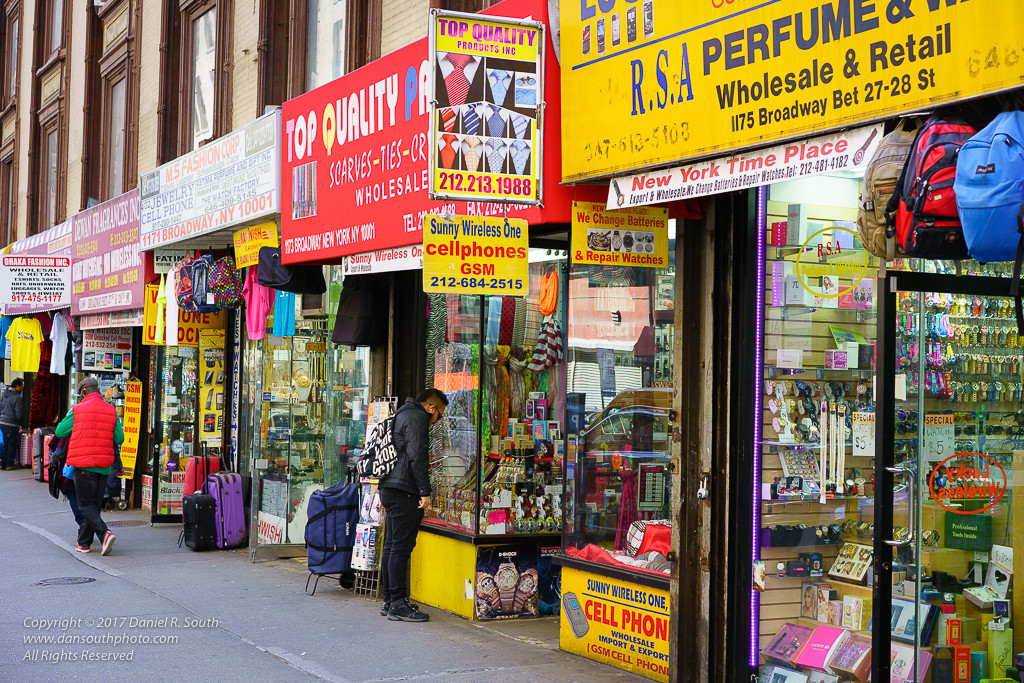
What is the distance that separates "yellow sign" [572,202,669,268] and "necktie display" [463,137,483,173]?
68cm

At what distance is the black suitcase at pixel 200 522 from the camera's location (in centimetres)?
1192

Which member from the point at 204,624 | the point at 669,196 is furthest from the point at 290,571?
the point at 669,196

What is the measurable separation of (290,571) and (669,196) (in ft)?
21.4

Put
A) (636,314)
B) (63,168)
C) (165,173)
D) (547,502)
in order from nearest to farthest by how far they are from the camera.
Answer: (636,314), (547,502), (165,173), (63,168)

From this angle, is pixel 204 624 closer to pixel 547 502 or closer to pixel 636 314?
pixel 547 502

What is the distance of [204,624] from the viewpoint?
820 cm

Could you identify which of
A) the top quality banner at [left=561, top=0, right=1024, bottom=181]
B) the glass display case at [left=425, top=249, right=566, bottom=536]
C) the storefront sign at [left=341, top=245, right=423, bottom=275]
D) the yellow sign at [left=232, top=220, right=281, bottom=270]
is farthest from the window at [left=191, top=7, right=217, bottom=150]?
the top quality banner at [left=561, top=0, right=1024, bottom=181]

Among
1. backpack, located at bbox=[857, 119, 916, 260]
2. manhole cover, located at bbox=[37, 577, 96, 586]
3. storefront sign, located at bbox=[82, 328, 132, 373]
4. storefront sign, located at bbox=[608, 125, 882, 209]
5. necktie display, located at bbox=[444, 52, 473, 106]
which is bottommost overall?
manhole cover, located at bbox=[37, 577, 96, 586]

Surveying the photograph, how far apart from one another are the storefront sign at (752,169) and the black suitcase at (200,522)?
24.3 feet

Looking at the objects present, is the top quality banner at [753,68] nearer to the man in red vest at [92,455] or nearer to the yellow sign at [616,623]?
the yellow sign at [616,623]

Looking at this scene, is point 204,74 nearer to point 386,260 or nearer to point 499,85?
point 386,260

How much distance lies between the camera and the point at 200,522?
11.9 metres

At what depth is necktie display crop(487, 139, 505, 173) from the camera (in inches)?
263

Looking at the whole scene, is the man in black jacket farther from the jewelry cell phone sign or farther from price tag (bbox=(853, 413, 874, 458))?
price tag (bbox=(853, 413, 874, 458))
